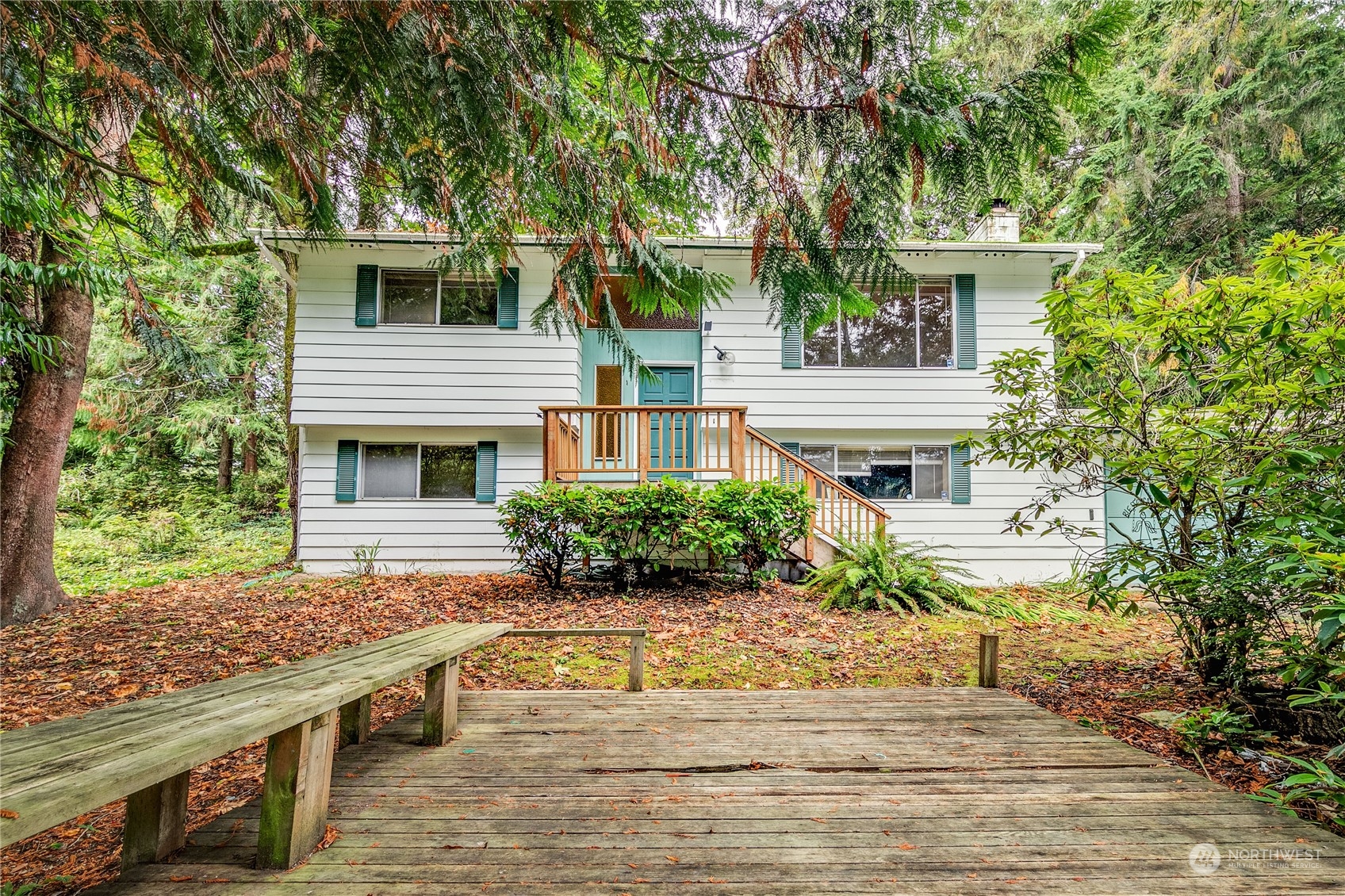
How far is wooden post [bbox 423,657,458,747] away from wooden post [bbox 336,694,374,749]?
32cm

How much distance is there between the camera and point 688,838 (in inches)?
89.0

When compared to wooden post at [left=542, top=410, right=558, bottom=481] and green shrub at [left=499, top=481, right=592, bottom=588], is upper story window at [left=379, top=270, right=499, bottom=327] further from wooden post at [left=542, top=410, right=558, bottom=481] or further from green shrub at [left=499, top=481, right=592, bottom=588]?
green shrub at [left=499, top=481, right=592, bottom=588]

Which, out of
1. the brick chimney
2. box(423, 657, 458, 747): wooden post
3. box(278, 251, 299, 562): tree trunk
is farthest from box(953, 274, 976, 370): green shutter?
box(278, 251, 299, 562): tree trunk

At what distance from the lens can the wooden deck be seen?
6.53 feet

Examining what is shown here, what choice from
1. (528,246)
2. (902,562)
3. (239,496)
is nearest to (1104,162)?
(902,562)

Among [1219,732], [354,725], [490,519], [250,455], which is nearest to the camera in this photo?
[354,725]

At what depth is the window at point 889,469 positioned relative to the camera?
9.83m

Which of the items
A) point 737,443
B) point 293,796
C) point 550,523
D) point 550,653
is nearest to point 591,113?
point 293,796

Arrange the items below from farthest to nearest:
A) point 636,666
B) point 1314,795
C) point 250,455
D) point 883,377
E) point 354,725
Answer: point 250,455, point 883,377, point 636,666, point 354,725, point 1314,795

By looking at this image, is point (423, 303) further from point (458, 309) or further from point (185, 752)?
point (185, 752)

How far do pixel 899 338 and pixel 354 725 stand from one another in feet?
30.5

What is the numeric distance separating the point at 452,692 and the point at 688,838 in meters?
1.72

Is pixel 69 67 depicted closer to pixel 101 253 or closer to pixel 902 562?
pixel 101 253

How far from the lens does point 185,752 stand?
1.51m
